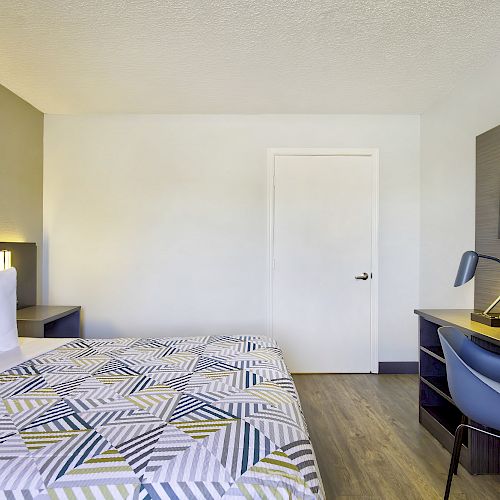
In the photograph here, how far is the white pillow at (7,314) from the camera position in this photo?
2137 mm

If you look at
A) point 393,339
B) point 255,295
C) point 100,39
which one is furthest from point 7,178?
point 393,339

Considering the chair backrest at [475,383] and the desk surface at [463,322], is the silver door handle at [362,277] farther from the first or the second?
the chair backrest at [475,383]

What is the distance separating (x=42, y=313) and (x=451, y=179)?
11.4ft

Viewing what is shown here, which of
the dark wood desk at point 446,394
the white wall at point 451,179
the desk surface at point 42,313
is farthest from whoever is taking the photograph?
the desk surface at point 42,313

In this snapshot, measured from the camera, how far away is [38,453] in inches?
42.8

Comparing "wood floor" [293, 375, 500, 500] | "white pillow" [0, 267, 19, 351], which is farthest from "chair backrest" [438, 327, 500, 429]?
"white pillow" [0, 267, 19, 351]

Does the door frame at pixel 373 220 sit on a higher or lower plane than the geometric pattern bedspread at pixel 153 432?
higher

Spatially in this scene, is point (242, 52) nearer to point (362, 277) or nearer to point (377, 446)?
point (362, 277)

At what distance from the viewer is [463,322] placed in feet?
7.33

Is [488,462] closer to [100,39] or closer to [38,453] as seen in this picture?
[38,453]

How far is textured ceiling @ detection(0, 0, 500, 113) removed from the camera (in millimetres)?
2101

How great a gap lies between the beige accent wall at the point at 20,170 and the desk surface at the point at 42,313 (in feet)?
1.40

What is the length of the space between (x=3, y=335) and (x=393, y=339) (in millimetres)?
3197

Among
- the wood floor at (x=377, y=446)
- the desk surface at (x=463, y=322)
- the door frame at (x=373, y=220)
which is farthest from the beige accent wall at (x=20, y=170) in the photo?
the desk surface at (x=463, y=322)
